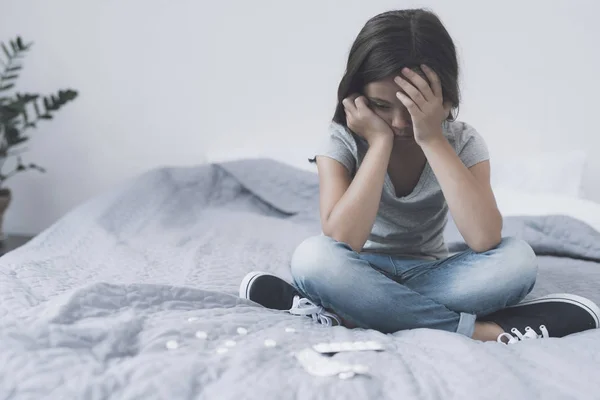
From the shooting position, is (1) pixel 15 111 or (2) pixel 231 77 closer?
(1) pixel 15 111

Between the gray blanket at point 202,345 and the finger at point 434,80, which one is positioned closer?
the gray blanket at point 202,345

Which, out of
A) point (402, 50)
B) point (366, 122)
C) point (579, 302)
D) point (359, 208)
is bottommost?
point (579, 302)

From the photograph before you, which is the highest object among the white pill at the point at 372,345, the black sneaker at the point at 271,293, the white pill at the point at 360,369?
the white pill at the point at 360,369

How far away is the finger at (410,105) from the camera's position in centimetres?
91

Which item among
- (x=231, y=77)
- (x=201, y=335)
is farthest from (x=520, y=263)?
(x=231, y=77)

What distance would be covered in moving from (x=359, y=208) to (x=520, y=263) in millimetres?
248

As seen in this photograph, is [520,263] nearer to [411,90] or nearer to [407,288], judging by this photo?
[407,288]

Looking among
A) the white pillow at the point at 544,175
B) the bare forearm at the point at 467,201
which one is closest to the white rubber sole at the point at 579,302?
the bare forearm at the point at 467,201

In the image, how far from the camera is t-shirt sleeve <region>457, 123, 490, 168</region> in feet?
3.39

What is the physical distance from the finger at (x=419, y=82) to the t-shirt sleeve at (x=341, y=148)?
169 millimetres

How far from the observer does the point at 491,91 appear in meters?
2.04

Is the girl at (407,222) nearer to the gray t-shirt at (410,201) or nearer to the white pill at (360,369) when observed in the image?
the gray t-shirt at (410,201)

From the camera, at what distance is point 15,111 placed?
2.04m

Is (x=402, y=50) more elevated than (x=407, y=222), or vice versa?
(x=402, y=50)
